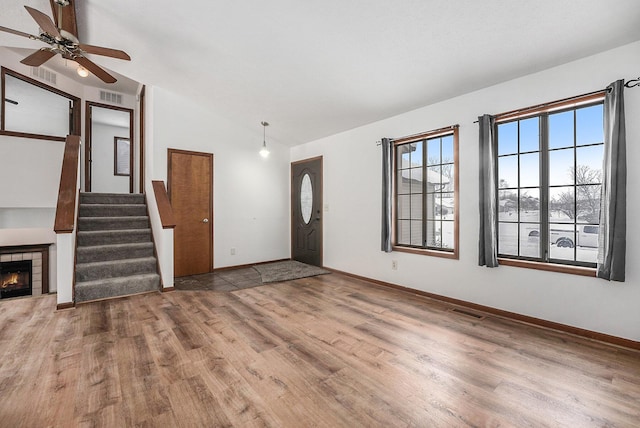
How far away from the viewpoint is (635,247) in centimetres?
242

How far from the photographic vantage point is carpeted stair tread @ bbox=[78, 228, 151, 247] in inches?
171

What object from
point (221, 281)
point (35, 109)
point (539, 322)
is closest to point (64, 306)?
point (221, 281)

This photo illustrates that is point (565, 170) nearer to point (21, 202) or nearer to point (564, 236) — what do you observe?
point (564, 236)

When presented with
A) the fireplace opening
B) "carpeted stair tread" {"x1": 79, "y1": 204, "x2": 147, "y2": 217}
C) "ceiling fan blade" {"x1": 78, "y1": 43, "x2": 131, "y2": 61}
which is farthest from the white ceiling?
the fireplace opening

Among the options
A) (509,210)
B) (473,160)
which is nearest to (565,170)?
(509,210)

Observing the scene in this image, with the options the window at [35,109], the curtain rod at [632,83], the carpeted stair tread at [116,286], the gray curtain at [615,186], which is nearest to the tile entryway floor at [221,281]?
the carpeted stair tread at [116,286]

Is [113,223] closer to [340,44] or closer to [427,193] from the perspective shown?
[340,44]

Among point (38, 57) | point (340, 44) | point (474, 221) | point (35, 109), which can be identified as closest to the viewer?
point (340, 44)

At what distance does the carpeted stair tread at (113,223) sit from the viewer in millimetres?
4594

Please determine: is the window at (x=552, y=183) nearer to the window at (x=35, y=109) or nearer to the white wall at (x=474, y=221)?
the white wall at (x=474, y=221)

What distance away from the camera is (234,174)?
5.73m

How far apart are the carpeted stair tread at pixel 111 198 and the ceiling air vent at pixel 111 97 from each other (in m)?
2.41

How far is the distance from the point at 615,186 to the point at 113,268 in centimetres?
576

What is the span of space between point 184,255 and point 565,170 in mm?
5456
